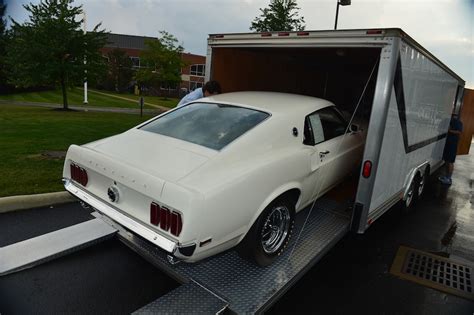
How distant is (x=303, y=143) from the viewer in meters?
3.61

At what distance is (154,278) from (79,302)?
0.70 meters

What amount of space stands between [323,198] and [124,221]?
2895 mm

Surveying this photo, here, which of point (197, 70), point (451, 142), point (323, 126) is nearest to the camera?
point (323, 126)

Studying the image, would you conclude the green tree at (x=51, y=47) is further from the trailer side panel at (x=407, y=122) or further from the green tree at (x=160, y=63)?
the green tree at (x=160, y=63)

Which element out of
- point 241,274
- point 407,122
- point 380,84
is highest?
point 380,84

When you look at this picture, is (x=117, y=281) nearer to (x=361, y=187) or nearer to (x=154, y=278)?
(x=154, y=278)

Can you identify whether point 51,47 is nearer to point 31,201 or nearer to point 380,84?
point 31,201

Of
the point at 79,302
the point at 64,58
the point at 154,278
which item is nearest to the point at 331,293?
the point at 154,278

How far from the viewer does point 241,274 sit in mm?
2965

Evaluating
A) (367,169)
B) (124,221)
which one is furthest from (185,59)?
(124,221)

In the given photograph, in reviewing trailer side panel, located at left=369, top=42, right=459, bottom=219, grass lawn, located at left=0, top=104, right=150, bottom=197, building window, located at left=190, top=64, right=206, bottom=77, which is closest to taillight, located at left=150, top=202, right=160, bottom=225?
trailer side panel, located at left=369, top=42, right=459, bottom=219

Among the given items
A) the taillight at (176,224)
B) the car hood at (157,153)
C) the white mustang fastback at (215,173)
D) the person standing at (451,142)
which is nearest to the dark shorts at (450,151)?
the person standing at (451,142)

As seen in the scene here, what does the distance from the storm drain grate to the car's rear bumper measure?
2.77m

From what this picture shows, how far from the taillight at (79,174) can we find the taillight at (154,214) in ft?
3.31
